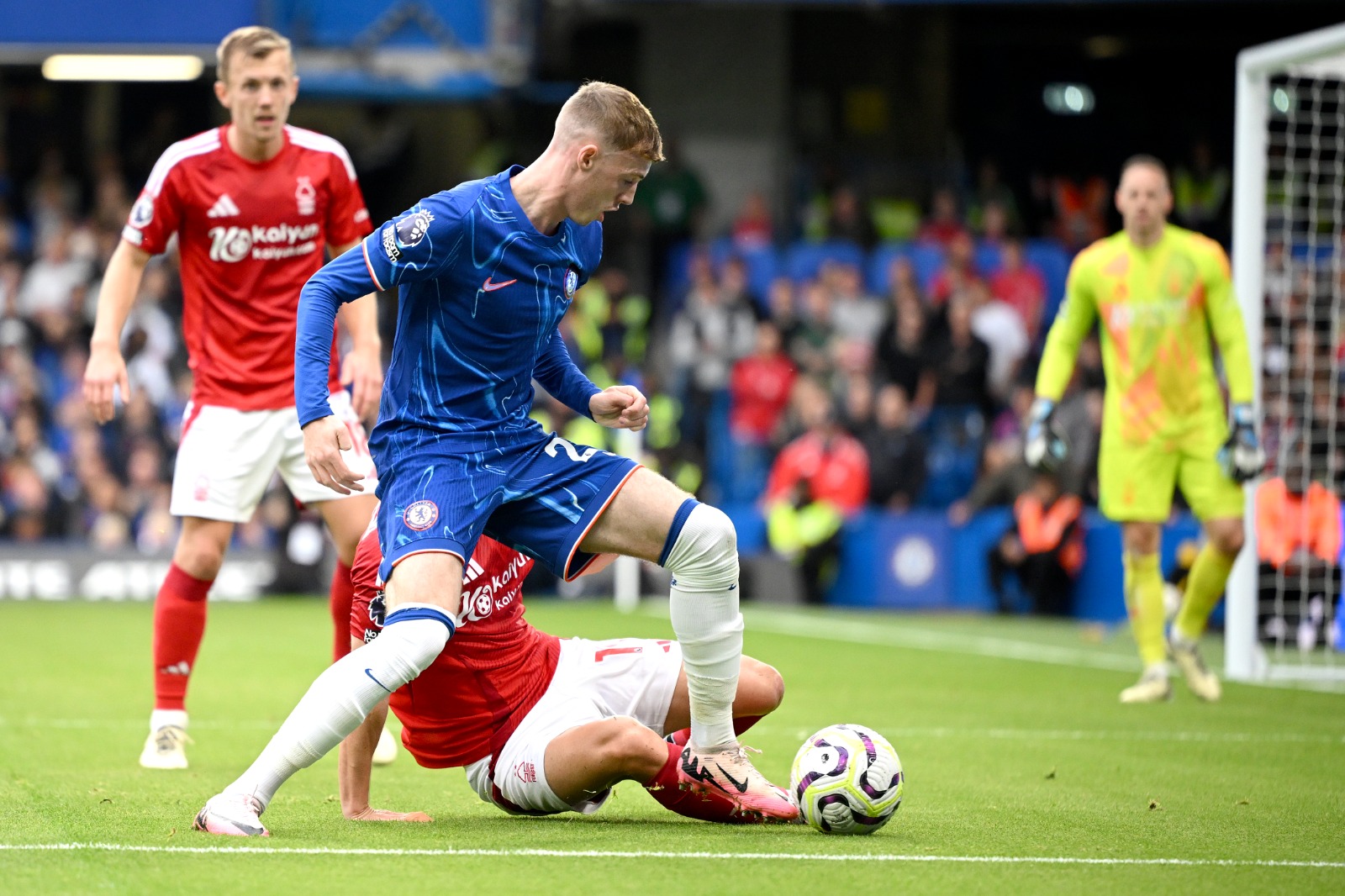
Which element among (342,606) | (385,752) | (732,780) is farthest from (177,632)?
(732,780)

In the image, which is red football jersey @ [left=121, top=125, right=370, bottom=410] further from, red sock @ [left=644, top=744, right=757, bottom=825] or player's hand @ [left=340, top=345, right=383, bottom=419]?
red sock @ [left=644, top=744, right=757, bottom=825]

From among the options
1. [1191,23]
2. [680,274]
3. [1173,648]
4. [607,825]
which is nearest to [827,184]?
[680,274]

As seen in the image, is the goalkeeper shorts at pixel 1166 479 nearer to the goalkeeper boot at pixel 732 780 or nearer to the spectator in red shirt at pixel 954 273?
the goalkeeper boot at pixel 732 780

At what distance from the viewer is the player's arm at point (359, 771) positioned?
4953mm

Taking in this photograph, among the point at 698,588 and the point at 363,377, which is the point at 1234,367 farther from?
the point at 698,588

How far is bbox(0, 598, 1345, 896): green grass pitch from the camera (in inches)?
162

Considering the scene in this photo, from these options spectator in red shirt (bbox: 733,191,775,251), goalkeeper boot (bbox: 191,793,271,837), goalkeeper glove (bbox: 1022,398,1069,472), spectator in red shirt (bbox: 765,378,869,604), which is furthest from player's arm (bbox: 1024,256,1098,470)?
spectator in red shirt (bbox: 733,191,775,251)

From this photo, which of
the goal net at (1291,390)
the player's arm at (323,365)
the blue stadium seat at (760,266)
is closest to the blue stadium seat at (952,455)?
the blue stadium seat at (760,266)

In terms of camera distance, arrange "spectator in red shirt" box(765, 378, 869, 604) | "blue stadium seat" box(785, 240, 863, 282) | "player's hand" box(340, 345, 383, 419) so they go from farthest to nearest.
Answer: "blue stadium seat" box(785, 240, 863, 282) → "spectator in red shirt" box(765, 378, 869, 604) → "player's hand" box(340, 345, 383, 419)

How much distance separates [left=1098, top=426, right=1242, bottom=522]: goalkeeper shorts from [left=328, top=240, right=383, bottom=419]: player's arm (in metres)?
3.93

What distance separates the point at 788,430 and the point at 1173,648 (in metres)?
7.71

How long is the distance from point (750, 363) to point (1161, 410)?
8185 millimetres

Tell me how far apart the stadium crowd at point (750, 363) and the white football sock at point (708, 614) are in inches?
410

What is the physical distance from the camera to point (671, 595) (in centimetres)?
489
